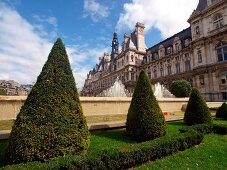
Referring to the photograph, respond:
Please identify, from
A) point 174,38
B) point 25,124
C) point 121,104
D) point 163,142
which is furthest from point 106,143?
point 174,38

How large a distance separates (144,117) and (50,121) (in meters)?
4.00

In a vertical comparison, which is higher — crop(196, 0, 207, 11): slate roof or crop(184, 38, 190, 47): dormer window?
crop(196, 0, 207, 11): slate roof

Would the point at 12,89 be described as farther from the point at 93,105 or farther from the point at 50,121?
the point at 50,121

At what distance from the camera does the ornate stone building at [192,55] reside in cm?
3117

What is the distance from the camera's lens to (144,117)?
7.89 meters

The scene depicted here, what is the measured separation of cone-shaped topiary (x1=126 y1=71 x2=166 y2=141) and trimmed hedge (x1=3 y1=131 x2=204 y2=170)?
765mm

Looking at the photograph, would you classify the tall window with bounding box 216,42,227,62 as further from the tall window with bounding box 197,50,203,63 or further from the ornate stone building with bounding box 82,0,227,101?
the tall window with bounding box 197,50,203,63

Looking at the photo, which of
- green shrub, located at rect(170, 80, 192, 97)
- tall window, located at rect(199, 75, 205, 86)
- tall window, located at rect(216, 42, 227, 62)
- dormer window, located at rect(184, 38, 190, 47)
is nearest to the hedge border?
green shrub, located at rect(170, 80, 192, 97)

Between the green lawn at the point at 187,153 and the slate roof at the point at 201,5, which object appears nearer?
the green lawn at the point at 187,153

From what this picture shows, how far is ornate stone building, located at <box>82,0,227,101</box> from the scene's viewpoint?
31172mm

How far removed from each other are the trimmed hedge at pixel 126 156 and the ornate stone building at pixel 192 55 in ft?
89.0

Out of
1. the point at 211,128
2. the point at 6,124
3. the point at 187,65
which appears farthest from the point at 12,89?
the point at 211,128

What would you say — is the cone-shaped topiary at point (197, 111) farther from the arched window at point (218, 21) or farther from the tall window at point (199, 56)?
the arched window at point (218, 21)

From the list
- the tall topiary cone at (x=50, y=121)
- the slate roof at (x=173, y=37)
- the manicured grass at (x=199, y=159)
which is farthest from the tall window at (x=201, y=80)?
the tall topiary cone at (x=50, y=121)
